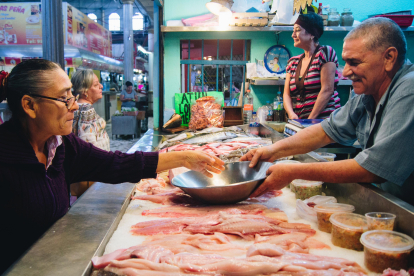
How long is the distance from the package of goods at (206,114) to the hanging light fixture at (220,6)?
4.17ft

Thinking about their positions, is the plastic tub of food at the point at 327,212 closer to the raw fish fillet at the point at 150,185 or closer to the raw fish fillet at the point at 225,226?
the raw fish fillet at the point at 225,226

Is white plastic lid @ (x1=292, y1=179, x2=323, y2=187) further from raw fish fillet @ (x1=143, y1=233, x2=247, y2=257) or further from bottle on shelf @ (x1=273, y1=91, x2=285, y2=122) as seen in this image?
bottle on shelf @ (x1=273, y1=91, x2=285, y2=122)

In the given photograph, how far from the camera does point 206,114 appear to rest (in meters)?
4.50

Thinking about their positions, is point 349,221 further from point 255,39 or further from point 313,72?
point 255,39

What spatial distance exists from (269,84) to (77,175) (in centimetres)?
370

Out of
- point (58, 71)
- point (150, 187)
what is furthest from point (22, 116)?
point (150, 187)

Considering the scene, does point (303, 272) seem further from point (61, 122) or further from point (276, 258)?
point (61, 122)

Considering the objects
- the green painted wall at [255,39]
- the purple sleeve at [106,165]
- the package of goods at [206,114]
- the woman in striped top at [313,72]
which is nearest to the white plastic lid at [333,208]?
the purple sleeve at [106,165]

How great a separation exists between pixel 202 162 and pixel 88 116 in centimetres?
167

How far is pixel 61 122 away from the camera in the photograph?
1.66 m

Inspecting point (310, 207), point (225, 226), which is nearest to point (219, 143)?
point (310, 207)

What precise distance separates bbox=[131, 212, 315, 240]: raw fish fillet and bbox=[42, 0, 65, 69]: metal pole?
7.23 feet

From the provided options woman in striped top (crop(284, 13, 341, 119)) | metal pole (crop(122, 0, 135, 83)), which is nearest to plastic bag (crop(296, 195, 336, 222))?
woman in striped top (crop(284, 13, 341, 119))

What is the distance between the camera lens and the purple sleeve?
6.38 ft
